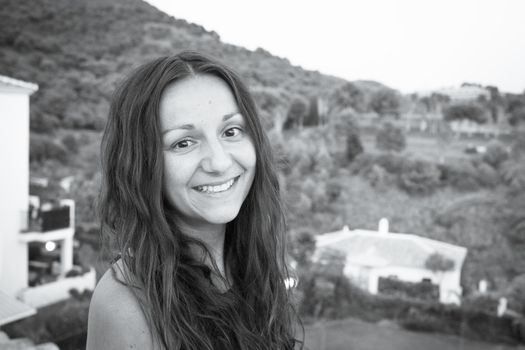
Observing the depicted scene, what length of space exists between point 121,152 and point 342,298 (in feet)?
16.4

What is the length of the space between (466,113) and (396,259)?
1.69m

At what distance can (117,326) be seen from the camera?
633 millimetres

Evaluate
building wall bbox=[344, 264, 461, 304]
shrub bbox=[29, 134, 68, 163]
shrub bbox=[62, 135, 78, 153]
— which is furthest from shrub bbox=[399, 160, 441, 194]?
shrub bbox=[29, 134, 68, 163]

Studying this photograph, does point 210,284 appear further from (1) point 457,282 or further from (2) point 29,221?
(1) point 457,282

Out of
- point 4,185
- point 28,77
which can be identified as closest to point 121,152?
point 4,185

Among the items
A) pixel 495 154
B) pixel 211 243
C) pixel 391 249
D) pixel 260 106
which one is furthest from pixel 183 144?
pixel 495 154

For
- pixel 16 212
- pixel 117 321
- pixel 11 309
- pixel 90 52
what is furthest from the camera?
pixel 90 52

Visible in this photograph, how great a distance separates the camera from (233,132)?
797mm

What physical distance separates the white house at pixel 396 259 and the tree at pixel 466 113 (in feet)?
4.35

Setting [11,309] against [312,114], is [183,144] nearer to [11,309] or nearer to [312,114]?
[11,309]

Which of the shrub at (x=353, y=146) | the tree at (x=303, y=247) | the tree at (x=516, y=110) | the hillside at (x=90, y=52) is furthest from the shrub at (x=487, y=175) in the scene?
the tree at (x=303, y=247)

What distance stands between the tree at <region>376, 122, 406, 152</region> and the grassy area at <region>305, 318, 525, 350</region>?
182 cm

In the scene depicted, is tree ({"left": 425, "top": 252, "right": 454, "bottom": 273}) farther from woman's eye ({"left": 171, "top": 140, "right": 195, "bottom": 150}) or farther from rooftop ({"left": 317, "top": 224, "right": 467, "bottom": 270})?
woman's eye ({"left": 171, "top": 140, "right": 195, "bottom": 150})

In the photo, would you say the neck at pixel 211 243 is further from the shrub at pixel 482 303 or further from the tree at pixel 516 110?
the tree at pixel 516 110
